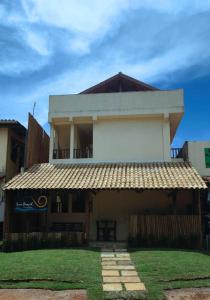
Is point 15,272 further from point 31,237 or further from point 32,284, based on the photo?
point 31,237

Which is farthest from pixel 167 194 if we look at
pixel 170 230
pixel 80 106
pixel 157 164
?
pixel 80 106

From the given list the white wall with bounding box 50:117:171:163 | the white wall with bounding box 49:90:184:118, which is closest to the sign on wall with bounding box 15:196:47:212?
the white wall with bounding box 50:117:171:163

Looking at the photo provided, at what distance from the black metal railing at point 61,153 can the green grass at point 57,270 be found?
8.09 m

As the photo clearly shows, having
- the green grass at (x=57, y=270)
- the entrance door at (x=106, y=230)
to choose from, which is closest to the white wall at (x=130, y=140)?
the entrance door at (x=106, y=230)

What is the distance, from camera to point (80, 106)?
20.9 meters

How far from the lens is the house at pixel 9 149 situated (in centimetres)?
1967

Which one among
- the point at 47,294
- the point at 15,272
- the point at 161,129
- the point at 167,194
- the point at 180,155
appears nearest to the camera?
the point at 47,294

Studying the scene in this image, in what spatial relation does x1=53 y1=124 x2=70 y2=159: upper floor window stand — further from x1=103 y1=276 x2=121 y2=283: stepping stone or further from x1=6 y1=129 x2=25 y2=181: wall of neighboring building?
x1=103 y1=276 x2=121 y2=283: stepping stone

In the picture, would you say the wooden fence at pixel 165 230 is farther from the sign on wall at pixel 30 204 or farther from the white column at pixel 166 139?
the white column at pixel 166 139

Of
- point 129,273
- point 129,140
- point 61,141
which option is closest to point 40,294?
point 129,273

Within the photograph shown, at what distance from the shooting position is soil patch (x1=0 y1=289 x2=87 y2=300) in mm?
8441

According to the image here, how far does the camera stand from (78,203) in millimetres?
20016

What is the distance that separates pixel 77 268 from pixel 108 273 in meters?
0.90

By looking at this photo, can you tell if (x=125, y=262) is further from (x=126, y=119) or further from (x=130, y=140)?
(x=126, y=119)
